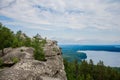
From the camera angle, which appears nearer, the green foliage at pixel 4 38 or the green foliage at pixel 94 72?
the green foliage at pixel 4 38

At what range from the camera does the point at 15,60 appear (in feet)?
99.1

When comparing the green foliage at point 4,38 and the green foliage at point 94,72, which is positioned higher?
the green foliage at point 4,38

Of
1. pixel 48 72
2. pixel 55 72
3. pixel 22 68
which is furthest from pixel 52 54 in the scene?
pixel 22 68

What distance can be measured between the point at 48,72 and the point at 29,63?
337cm

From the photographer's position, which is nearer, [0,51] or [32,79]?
[32,79]

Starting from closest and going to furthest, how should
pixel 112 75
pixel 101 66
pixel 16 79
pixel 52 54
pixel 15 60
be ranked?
pixel 16 79, pixel 15 60, pixel 52 54, pixel 112 75, pixel 101 66

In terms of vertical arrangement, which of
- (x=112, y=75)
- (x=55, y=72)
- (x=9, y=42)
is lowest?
(x=112, y=75)

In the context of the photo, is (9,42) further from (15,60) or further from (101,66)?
(101,66)

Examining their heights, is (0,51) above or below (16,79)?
above

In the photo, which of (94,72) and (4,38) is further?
(94,72)

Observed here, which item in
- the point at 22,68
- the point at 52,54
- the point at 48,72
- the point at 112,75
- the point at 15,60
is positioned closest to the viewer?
the point at 22,68

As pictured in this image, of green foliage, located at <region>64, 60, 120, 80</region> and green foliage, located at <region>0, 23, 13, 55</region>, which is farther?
green foliage, located at <region>64, 60, 120, 80</region>

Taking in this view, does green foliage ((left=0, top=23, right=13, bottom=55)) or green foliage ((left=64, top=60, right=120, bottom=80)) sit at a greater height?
green foliage ((left=0, top=23, right=13, bottom=55))

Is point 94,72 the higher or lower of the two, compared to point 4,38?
lower
